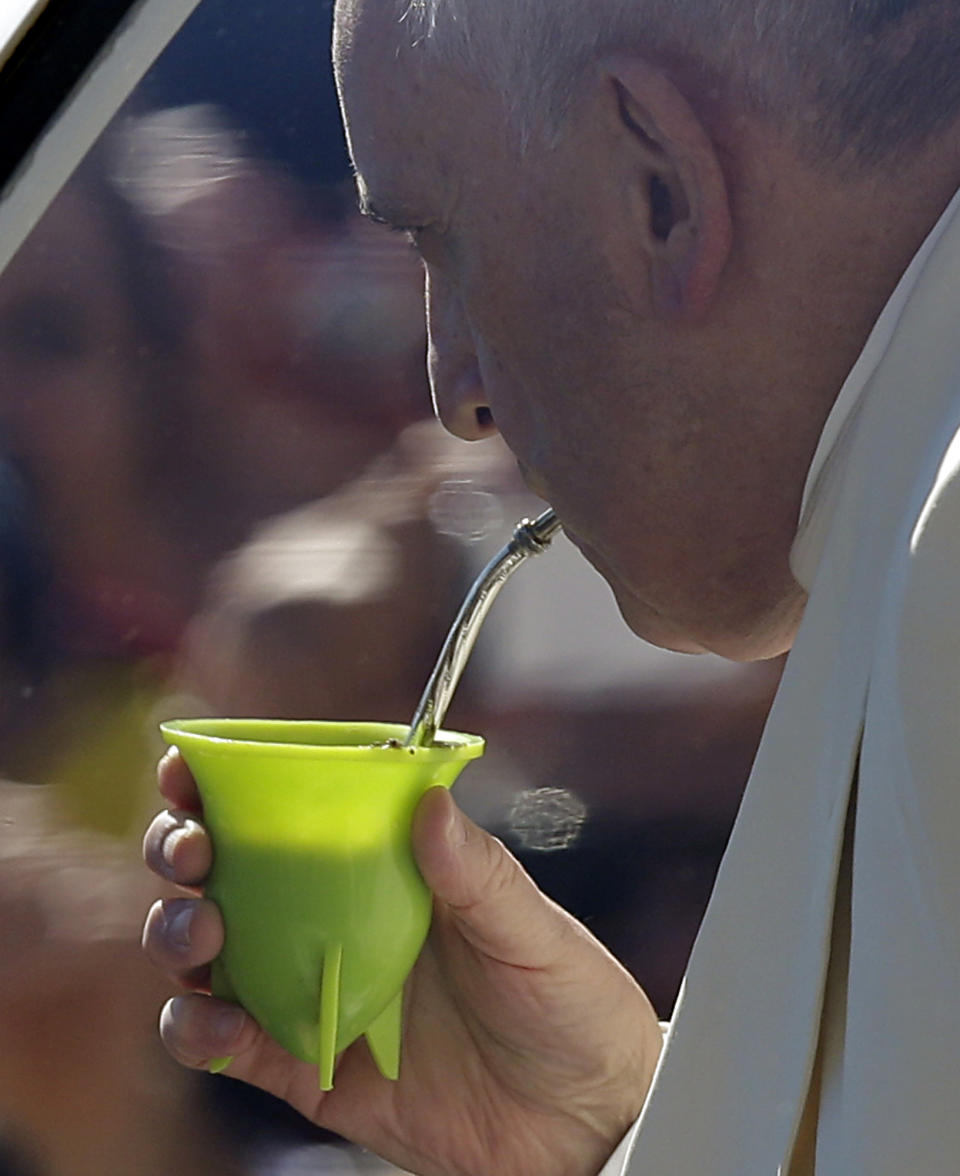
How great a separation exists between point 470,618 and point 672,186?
43 centimetres

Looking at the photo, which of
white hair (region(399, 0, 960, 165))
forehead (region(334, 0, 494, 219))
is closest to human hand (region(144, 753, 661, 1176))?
forehead (region(334, 0, 494, 219))

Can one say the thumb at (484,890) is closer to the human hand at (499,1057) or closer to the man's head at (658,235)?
the human hand at (499,1057)

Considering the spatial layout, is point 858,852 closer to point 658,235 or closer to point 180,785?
point 658,235

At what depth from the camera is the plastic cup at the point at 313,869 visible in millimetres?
908

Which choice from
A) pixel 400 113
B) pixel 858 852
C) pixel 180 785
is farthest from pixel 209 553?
pixel 858 852

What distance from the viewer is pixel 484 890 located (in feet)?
3.65

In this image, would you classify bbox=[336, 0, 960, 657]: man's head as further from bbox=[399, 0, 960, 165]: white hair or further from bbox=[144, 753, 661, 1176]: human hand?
bbox=[144, 753, 661, 1176]: human hand

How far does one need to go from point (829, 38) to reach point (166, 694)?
91cm

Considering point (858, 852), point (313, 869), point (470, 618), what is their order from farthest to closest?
point (470, 618), point (313, 869), point (858, 852)

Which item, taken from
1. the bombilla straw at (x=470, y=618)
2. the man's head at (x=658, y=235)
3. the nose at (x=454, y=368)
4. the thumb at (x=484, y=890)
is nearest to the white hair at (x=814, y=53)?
the man's head at (x=658, y=235)

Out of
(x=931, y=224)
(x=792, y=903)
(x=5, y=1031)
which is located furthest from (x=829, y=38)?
(x=5, y=1031)

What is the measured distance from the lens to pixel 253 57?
1390 mm

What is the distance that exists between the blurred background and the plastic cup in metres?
0.44

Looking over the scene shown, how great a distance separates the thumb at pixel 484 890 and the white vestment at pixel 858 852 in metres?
0.26
